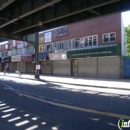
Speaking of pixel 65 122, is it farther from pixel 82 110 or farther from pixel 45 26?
pixel 45 26

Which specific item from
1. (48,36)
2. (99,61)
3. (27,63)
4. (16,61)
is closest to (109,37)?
(99,61)

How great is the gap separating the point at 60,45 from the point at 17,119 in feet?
87.1

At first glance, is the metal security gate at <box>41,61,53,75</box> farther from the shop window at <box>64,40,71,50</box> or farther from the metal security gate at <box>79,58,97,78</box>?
the metal security gate at <box>79,58,97,78</box>

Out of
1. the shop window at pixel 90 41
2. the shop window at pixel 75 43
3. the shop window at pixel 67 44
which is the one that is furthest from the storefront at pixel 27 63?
the shop window at pixel 90 41

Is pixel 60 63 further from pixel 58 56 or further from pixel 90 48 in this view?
pixel 90 48

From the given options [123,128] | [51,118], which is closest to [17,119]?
[51,118]

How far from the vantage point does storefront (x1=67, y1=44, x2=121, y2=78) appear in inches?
918

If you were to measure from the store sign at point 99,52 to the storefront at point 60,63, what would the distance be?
2911 mm

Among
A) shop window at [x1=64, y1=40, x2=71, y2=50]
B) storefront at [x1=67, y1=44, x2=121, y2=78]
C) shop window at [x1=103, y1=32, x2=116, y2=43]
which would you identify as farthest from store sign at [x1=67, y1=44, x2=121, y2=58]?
shop window at [x1=64, y1=40, x2=71, y2=50]

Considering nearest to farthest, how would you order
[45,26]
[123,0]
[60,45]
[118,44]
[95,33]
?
[123,0]
[45,26]
[118,44]
[95,33]
[60,45]

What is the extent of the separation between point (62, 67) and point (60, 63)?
0.91 meters

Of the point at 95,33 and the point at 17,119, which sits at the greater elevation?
the point at 95,33

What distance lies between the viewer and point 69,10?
40.5 ft

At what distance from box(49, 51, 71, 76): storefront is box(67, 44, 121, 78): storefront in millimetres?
1920
